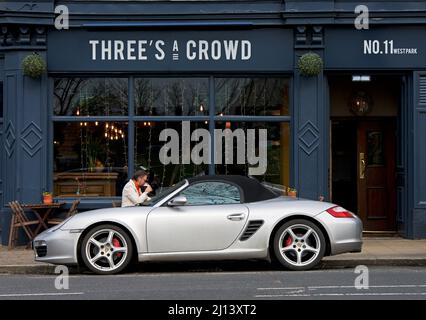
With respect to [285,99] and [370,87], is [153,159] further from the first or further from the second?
[370,87]

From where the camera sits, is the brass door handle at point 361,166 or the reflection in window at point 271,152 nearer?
the reflection in window at point 271,152

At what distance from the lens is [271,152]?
592 inches

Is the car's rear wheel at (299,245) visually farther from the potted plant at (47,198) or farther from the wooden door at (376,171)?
the wooden door at (376,171)

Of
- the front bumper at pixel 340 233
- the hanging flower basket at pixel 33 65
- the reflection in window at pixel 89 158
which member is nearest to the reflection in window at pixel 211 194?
the front bumper at pixel 340 233

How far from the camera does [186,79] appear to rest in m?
15.0

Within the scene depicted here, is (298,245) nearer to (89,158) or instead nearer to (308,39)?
(308,39)

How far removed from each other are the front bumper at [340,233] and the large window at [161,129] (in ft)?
13.8

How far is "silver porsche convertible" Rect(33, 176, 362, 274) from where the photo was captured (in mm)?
10625

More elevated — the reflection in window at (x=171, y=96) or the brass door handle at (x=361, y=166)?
the reflection in window at (x=171, y=96)

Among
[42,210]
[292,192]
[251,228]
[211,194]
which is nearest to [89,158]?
[42,210]

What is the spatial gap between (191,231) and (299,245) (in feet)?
5.13

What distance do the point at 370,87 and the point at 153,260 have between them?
24.9 feet

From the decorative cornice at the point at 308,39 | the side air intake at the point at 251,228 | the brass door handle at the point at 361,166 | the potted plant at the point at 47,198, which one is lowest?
the side air intake at the point at 251,228

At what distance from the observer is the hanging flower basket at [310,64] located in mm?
14305
